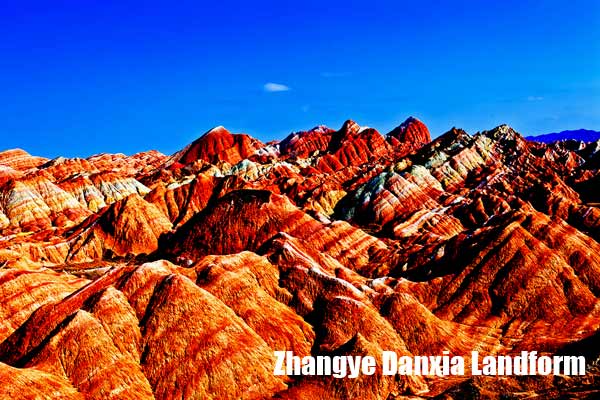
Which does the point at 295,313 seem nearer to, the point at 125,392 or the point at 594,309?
the point at 125,392

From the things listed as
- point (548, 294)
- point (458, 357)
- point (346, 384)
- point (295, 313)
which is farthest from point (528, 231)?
point (346, 384)

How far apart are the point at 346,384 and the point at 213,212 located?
7688 cm

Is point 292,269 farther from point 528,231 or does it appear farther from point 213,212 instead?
point 213,212

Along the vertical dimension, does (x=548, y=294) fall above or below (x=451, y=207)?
below

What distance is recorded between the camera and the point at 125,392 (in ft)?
152

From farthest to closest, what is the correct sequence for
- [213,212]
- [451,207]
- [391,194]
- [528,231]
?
1. [391,194]
2. [451,207]
3. [213,212]
4. [528,231]

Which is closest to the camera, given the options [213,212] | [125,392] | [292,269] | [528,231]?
[125,392]

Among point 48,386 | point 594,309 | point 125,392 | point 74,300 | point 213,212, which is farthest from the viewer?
point 213,212

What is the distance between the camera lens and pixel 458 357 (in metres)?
57.5

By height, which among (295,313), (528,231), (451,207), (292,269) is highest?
(451,207)

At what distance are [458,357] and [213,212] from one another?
72314 millimetres

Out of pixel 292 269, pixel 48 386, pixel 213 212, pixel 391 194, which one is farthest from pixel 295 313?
pixel 391 194

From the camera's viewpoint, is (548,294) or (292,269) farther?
(548,294)

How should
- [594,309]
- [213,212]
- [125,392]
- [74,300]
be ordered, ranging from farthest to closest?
[213,212], [594,309], [74,300], [125,392]
